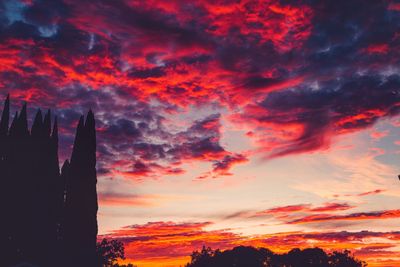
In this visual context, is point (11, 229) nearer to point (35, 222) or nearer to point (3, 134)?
point (35, 222)

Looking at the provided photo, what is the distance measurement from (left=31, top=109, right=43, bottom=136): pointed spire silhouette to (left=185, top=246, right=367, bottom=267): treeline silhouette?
63.7m

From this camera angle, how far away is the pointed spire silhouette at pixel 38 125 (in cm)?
5206

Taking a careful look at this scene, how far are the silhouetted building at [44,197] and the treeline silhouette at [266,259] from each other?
59979mm

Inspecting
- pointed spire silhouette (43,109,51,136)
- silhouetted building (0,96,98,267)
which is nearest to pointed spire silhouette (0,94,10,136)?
silhouetted building (0,96,98,267)

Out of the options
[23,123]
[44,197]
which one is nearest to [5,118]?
[23,123]

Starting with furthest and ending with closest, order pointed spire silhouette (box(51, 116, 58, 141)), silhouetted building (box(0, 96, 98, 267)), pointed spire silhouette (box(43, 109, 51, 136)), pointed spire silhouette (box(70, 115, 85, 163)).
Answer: pointed spire silhouette (box(51, 116, 58, 141)) → pointed spire silhouette (box(43, 109, 51, 136)) → pointed spire silhouette (box(70, 115, 85, 163)) → silhouetted building (box(0, 96, 98, 267))

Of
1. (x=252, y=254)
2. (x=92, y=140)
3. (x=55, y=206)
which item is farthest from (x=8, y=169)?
(x=252, y=254)

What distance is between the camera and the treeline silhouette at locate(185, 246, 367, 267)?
332ft

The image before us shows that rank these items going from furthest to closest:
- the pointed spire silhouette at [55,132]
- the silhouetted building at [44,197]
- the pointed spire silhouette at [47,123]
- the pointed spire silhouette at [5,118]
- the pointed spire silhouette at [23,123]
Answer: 1. the pointed spire silhouette at [55,132]
2. the pointed spire silhouette at [47,123]
3. the pointed spire silhouette at [5,118]
4. the pointed spire silhouette at [23,123]
5. the silhouetted building at [44,197]

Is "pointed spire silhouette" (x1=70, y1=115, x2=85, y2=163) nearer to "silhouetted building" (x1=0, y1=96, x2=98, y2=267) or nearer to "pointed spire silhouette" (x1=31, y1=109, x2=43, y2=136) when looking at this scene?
"silhouetted building" (x1=0, y1=96, x2=98, y2=267)

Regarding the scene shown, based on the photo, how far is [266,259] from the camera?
105 meters

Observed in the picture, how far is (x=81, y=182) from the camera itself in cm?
4956

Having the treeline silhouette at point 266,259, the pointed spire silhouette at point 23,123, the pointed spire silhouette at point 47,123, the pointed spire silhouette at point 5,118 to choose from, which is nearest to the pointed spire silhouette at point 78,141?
the pointed spire silhouette at point 47,123

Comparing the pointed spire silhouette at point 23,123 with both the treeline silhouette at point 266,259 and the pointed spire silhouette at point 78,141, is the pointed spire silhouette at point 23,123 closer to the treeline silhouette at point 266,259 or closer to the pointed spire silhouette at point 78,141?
the pointed spire silhouette at point 78,141
